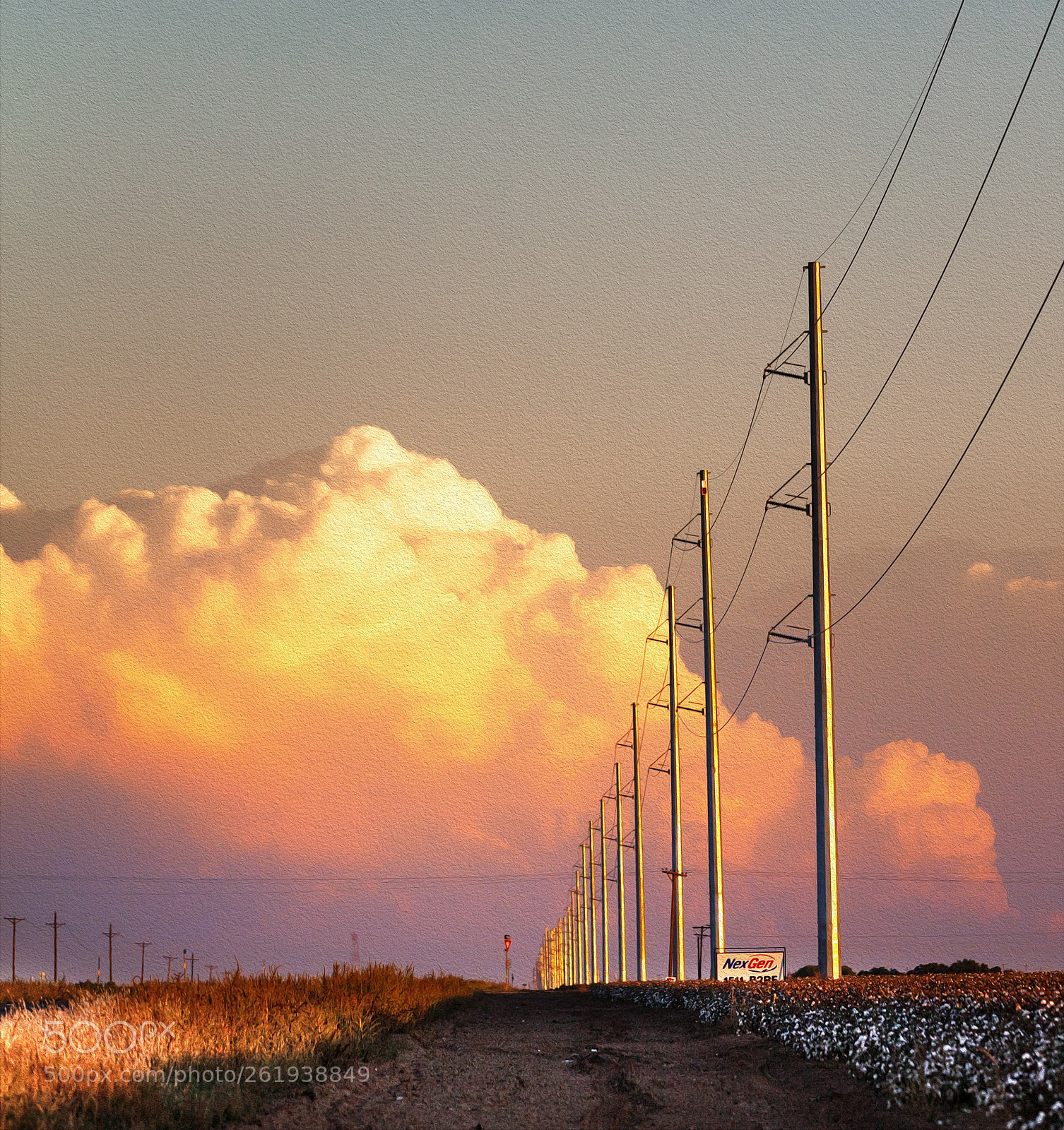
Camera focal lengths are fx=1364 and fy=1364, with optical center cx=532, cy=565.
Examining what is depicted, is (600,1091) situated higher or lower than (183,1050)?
lower

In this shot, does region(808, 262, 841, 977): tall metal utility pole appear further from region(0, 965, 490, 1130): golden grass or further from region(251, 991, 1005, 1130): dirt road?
region(0, 965, 490, 1130): golden grass

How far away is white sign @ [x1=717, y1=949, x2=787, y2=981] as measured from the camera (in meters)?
34.0

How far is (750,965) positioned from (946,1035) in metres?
23.0

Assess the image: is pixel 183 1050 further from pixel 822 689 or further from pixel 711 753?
pixel 711 753

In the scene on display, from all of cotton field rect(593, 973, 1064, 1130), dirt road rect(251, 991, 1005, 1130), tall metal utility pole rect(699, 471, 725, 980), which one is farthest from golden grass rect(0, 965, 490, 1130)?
tall metal utility pole rect(699, 471, 725, 980)

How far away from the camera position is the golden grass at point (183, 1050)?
12.2 m

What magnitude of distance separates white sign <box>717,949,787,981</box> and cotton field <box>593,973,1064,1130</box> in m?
13.6

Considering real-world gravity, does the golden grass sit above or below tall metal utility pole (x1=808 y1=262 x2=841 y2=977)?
below

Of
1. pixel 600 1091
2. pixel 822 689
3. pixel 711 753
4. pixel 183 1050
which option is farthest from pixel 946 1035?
pixel 711 753

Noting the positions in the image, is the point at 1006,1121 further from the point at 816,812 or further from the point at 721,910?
the point at 721,910

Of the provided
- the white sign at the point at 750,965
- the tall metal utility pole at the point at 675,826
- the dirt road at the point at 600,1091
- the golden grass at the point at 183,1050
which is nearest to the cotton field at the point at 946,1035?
the dirt road at the point at 600,1091

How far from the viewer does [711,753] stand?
154 ft

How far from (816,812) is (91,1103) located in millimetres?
18516

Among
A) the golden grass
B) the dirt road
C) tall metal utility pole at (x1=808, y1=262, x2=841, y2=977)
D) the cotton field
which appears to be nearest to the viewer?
the cotton field
